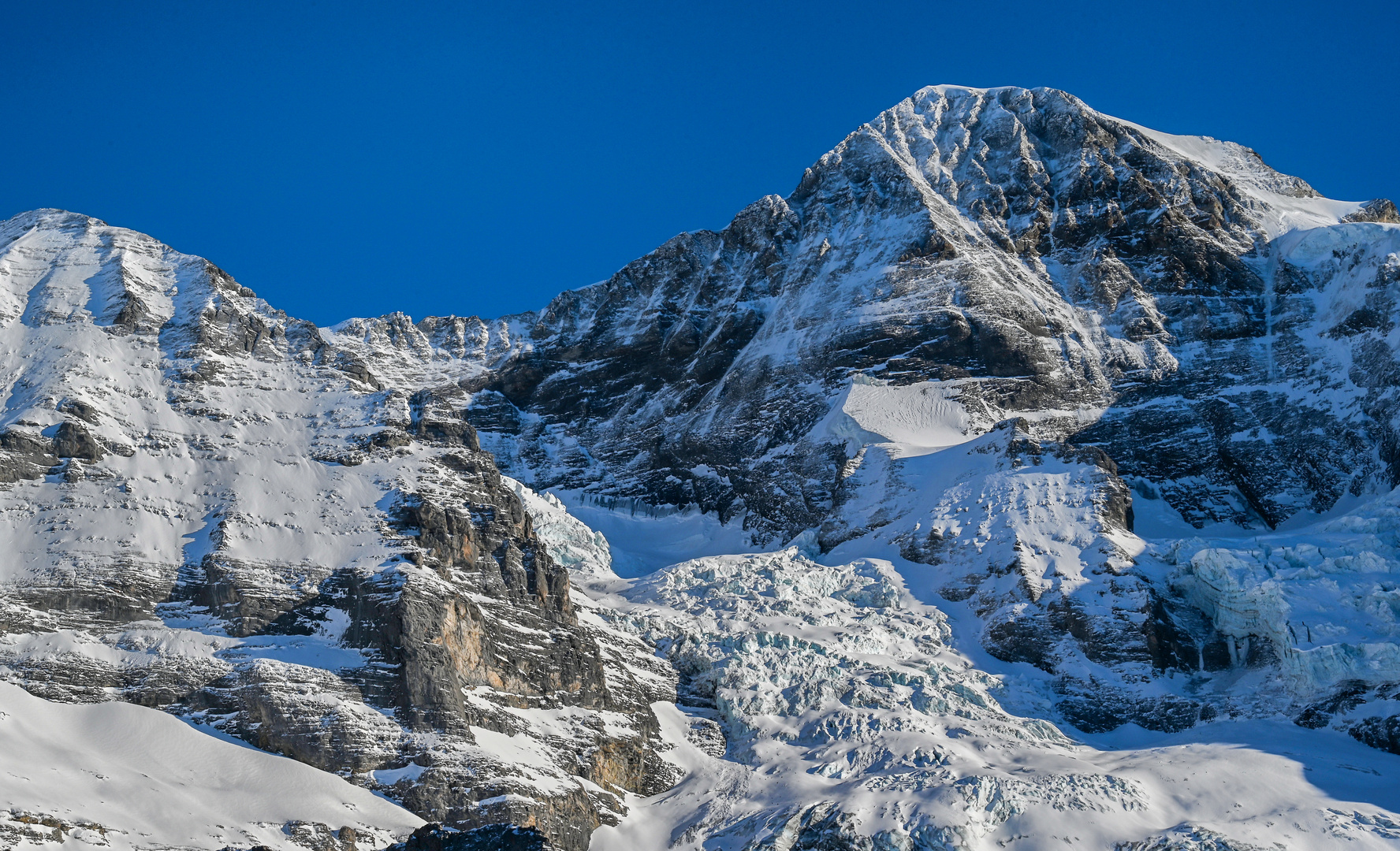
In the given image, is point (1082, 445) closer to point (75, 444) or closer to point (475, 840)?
point (475, 840)

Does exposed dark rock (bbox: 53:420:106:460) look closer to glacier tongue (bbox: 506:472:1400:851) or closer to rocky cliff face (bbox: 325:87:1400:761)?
glacier tongue (bbox: 506:472:1400:851)

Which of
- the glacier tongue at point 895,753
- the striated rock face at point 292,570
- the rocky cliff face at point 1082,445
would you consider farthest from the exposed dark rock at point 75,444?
the rocky cliff face at point 1082,445

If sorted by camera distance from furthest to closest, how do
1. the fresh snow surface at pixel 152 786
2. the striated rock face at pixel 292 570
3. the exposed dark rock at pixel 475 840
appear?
the striated rock face at pixel 292 570 → the fresh snow surface at pixel 152 786 → the exposed dark rock at pixel 475 840

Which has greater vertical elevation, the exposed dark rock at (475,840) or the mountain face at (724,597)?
the mountain face at (724,597)

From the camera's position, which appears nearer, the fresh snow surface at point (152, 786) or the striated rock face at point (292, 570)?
the fresh snow surface at point (152, 786)

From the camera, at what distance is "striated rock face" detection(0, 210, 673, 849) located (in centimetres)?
10000

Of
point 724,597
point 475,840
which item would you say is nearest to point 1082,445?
point 724,597

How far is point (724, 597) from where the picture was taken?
14175 centimetres

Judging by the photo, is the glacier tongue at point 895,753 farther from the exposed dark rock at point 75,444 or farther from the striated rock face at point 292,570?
the exposed dark rock at point 75,444

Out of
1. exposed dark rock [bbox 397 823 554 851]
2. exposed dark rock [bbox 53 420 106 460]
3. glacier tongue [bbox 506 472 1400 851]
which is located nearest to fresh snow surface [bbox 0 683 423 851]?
exposed dark rock [bbox 397 823 554 851]

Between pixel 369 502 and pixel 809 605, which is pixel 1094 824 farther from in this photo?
pixel 369 502

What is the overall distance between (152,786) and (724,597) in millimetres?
64619

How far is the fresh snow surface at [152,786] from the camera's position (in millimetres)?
82812

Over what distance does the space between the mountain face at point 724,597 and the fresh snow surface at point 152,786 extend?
0.54m
